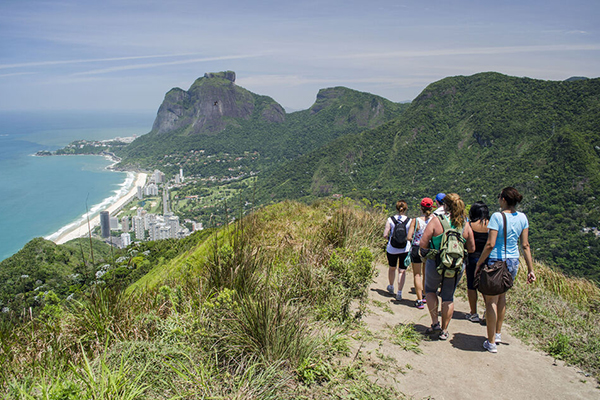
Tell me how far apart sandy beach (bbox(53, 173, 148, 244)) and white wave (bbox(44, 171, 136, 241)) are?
3.04ft

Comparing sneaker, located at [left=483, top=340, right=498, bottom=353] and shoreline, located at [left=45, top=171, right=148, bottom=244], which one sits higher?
sneaker, located at [left=483, top=340, right=498, bottom=353]

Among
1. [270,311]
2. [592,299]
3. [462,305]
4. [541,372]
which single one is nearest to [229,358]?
[270,311]

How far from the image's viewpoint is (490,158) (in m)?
77.2

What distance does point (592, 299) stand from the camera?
560cm

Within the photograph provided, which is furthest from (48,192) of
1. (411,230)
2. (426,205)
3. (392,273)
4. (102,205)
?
(426,205)

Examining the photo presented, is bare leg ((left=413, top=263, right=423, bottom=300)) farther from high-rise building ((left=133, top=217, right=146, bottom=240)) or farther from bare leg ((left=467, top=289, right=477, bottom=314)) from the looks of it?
high-rise building ((left=133, top=217, right=146, bottom=240))

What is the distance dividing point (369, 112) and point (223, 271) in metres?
196

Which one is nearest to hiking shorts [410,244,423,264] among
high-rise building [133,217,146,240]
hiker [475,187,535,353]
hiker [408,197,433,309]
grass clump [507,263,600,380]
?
hiker [408,197,433,309]

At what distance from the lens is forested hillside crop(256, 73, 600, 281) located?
137ft

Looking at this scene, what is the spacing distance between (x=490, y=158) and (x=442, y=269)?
84569mm

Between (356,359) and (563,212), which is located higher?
(356,359)

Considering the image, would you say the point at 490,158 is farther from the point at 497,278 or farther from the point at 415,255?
the point at 497,278

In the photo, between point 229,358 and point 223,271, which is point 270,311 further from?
point 223,271

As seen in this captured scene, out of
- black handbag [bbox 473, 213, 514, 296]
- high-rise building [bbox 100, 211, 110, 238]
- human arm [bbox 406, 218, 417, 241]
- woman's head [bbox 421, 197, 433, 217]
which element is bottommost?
high-rise building [bbox 100, 211, 110, 238]
